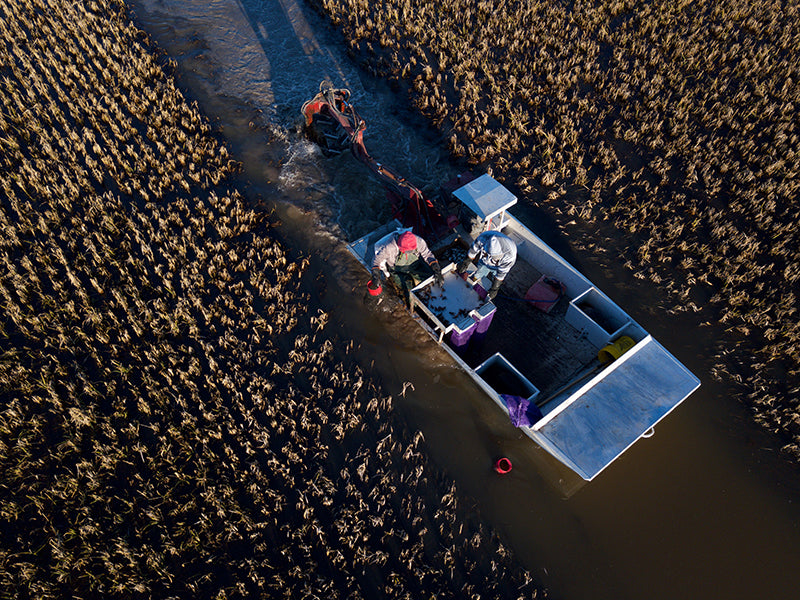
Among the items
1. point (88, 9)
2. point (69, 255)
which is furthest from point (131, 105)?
point (88, 9)

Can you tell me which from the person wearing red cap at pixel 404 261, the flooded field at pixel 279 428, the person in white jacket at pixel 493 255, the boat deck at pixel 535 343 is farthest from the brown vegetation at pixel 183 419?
the person in white jacket at pixel 493 255

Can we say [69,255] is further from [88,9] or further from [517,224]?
[88,9]

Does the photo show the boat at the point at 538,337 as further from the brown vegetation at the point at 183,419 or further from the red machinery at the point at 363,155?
the brown vegetation at the point at 183,419

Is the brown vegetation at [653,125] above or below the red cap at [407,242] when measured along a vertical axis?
above

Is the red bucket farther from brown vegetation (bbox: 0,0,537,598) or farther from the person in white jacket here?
the person in white jacket

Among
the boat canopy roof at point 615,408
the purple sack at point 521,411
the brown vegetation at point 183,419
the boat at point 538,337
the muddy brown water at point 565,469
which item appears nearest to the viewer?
the brown vegetation at point 183,419

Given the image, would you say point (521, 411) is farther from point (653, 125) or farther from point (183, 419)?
point (653, 125)

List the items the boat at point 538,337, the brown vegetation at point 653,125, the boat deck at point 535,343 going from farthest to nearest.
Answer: the brown vegetation at point 653,125 < the boat deck at point 535,343 < the boat at point 538,337
